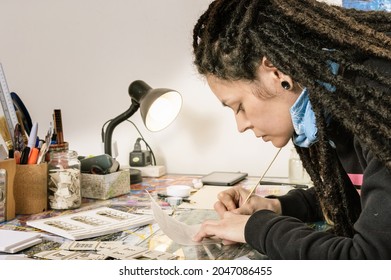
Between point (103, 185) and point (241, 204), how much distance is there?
367mm

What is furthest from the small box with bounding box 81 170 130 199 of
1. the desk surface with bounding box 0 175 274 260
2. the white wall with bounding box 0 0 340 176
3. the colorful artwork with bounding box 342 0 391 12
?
the colorful artwork with bounding box 342 0 391 12

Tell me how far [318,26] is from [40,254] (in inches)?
22.3

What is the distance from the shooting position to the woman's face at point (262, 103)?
29.2 inches

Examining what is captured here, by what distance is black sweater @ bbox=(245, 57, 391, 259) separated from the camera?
567 millimetres

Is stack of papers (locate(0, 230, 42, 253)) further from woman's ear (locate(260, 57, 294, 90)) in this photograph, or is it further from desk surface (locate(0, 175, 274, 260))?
woman's ear (locate(260, 57, 294, 90))

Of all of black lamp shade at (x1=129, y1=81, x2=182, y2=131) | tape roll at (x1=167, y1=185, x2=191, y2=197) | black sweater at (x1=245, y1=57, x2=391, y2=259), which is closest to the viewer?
black sweater at (x1=245, y1=57, x2=391, y2=259)

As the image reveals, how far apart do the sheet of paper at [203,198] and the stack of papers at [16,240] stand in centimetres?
35

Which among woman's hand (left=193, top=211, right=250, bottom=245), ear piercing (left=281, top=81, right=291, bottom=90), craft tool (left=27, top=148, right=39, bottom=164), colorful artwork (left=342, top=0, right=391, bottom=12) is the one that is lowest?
woman's hand (left=193, top=211, right=250, bottom=245)

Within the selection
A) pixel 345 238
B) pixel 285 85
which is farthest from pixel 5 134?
pixel 345 238

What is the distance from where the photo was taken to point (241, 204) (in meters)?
0.91

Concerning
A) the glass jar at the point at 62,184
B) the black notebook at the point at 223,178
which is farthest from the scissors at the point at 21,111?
the black notebook at the point at 223,178

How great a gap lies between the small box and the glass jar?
0.08 metres

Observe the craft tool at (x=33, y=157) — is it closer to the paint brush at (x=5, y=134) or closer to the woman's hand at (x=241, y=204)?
the paint brush at (x=5, y=134)

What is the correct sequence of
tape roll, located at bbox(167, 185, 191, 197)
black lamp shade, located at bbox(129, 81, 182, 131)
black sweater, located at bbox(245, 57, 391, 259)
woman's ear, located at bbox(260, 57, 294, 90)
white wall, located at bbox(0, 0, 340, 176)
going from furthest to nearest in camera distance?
white wall, located at bbox(0, 0, 340, 176), black lamp shade, located at bbox(129, 81, 182, 131), tape roll, located at bbox(167, 185, 191, 197), woman's ear, located at bbox(260, 57, 294, 90), black sweater, located at bbox(245, 57, 391, 259)
